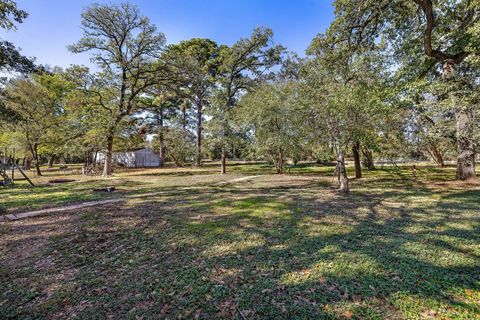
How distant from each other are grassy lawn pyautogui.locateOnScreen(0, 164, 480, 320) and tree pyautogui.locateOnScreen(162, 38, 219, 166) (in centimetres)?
1536

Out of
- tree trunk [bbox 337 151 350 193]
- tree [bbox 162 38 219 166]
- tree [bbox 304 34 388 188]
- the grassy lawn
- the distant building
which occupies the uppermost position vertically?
tree [bbox 162 38 219 166]

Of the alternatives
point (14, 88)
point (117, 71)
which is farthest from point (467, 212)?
point (14, 88)

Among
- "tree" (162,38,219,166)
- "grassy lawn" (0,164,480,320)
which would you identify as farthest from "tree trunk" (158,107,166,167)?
"grassy lawn" (0,164,480,320)

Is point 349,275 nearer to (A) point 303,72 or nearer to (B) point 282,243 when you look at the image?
(B) point 282,243

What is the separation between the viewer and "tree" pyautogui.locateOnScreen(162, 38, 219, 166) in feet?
62.9

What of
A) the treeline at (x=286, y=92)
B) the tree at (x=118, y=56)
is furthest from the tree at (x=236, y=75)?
the tree at (x=118, y=56)

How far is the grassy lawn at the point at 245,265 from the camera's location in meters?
2.75

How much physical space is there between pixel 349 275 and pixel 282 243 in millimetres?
1470

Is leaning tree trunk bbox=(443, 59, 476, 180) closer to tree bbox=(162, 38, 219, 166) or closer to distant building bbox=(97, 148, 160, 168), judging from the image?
tree bbox=(162, 38, 219, 166)

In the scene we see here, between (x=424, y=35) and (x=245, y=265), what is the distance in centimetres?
990

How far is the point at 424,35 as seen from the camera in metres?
8.17

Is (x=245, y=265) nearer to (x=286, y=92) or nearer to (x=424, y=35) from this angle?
(x=424, y=35)

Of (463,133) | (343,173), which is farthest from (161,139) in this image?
(463,133)

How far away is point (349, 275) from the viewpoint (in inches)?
131
